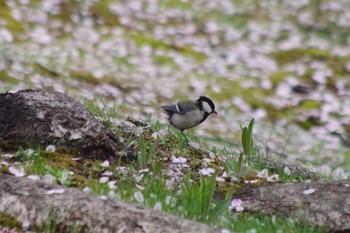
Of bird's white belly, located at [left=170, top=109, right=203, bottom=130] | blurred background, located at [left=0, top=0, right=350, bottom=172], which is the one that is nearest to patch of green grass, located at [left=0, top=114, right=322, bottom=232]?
bird's white belly, located at [left=170, top=109, right=203, bottom=130]

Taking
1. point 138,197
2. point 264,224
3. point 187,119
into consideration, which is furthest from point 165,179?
point 187,119

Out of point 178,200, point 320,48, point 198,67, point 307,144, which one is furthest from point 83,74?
point 178,200

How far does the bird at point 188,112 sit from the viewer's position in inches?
341

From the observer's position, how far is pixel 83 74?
16.3 m

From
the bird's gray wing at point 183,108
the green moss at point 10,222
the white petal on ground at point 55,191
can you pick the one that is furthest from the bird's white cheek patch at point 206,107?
the green moss at point 10,222

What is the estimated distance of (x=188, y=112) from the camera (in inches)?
343

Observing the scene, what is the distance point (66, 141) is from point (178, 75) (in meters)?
10.6

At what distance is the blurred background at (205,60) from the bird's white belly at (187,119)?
4.49 meters

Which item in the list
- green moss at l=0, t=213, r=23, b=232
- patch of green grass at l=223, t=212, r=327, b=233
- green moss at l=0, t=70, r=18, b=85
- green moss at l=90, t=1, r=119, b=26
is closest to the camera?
green moss at l=0, t=213, r=23, b=232

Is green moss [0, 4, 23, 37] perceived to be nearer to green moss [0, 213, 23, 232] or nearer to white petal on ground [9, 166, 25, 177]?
white petal on ground [9, 166, 25, 177]

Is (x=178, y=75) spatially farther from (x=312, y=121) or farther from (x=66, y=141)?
(x=66, y=141)

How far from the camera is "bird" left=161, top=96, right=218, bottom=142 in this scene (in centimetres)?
867

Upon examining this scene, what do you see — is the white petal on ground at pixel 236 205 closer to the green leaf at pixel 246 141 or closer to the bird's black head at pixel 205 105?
the green leaf at pixel 246 141

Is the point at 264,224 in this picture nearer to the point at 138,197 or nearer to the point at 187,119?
the point at 138,197
